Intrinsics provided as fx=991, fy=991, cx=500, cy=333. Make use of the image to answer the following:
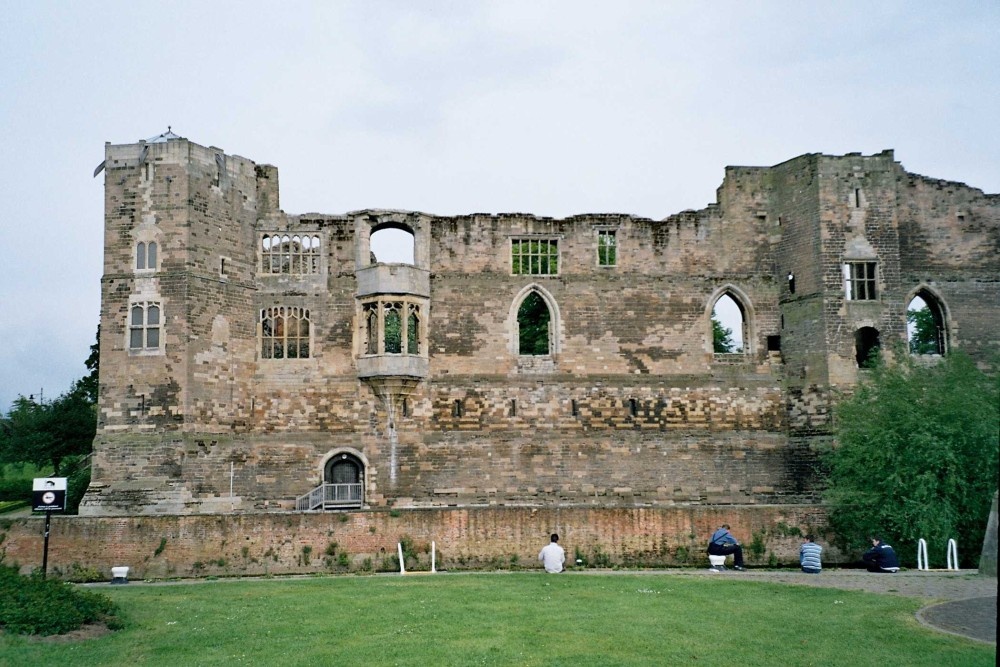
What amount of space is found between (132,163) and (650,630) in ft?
80.9

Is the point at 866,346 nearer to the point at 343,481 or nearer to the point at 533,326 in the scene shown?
the point at 343,481

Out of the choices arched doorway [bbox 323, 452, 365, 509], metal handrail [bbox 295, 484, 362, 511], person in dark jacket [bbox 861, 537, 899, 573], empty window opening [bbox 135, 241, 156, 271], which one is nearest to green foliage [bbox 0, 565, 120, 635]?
metal handrail [bbox 295, 484, 362, 511]

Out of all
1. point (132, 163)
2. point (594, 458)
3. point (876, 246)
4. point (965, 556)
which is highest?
point (132, 163)

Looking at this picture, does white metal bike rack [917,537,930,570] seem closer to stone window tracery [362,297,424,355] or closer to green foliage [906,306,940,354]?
stone window tracery [362,297,424,355]

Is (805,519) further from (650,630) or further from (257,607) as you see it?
(257,607)

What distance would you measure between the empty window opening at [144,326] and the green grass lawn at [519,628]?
40.4 feet

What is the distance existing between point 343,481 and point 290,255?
8088mm

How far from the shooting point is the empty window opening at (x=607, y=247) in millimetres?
36062

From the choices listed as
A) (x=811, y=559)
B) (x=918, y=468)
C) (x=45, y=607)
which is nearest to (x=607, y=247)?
(x=918, y=468)

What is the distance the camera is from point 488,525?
2595 centimetres

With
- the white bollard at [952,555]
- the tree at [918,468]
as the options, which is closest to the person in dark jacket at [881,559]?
the white bollard at [952,555]

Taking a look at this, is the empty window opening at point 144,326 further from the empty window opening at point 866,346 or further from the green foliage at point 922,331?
the green foliage at point 922,331

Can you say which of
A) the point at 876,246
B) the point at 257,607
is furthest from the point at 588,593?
the point at 876,246

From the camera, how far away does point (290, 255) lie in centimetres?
3472
